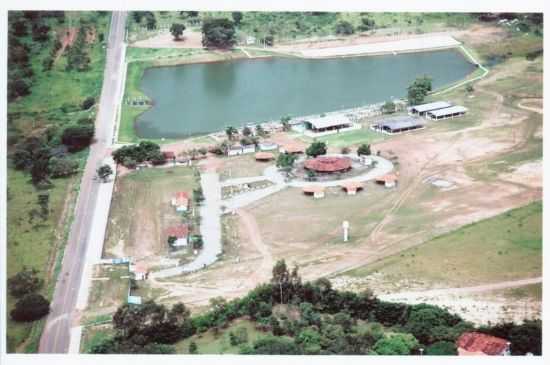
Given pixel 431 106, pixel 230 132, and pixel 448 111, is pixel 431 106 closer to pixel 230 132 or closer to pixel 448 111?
pixel 448 111

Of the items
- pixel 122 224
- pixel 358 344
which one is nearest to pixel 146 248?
pixel 122 224

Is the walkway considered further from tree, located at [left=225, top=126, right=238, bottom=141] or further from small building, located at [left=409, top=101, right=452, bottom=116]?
small building, located at [left=409, top=101, right=452, bottom=116]

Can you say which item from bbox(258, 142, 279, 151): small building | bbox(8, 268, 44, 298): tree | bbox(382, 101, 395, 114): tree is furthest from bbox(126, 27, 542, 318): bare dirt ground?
bbox(8, 268, 44, 298): tree

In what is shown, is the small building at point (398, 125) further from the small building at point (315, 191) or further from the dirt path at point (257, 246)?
the dirt path at point (257, 246)

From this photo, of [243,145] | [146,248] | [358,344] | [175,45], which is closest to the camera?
[358,344]

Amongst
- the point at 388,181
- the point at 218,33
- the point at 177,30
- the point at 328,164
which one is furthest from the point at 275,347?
the point at 177,30
